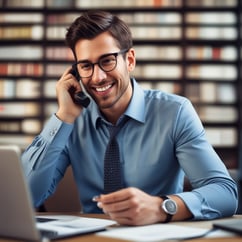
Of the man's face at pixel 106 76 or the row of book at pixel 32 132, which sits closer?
the man's face at pixel 106 76

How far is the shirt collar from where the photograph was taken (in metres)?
1.63

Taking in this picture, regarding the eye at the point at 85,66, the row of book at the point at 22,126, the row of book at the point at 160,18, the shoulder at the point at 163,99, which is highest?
the row of book at the point at 160,18

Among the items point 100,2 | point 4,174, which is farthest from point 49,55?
point 4,174

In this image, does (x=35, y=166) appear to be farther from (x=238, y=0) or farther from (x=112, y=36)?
(x=238, y=0)

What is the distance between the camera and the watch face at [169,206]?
118cm

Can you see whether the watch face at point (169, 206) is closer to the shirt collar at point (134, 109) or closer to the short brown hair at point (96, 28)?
the shirt collar at point (134, 109)

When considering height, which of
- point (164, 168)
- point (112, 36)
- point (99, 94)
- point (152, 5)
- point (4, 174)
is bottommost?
point (164, 168)

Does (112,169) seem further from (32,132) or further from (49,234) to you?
(32,132)

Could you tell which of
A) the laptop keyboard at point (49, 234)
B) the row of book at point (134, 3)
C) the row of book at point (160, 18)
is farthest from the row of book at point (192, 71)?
the laptop keyboard at point (49, 234)

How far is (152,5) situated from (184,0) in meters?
0.31

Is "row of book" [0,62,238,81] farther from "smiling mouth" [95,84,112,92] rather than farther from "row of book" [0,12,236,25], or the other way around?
"smiling mouth" [95,84,112,92]

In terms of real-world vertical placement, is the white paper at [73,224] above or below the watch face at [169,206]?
below

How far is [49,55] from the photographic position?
14.2 feet

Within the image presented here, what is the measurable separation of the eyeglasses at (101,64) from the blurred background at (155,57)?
268 cm
